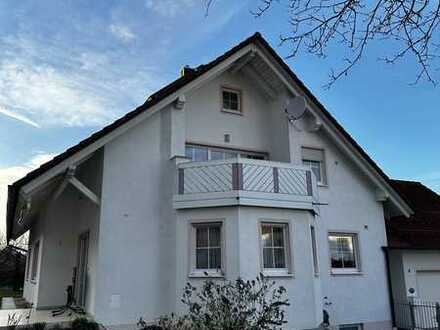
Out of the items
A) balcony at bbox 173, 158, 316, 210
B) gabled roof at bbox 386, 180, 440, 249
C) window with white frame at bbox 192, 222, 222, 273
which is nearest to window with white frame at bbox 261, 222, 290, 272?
balcony at bbox 173, 158, 316, 210

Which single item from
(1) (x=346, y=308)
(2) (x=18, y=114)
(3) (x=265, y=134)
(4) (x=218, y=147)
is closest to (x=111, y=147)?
(2) (x=18, y=114)

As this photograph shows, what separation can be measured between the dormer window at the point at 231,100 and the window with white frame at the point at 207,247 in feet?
14.0

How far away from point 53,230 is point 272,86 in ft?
28.2

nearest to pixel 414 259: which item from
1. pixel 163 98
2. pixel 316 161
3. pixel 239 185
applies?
pixel 316 161

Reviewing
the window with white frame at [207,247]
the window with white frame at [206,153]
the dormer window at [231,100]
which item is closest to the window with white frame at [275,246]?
the window with white frame at [207,247]

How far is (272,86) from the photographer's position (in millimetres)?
13961

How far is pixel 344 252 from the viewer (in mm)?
13602

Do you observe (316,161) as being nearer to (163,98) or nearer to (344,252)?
(344,252)

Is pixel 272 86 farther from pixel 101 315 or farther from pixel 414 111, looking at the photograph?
pixel 101 315

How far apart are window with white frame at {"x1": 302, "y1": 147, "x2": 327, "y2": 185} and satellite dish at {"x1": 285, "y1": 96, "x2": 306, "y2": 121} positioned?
1476 mm

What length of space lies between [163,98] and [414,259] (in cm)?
1002

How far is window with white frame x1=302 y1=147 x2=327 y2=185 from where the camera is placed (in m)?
13.8

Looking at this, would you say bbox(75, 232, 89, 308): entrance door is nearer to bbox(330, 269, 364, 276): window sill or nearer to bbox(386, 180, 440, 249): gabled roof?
bbox(330, 269, 364, 276): window sill

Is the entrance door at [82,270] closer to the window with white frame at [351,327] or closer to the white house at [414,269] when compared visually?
the window with white frame at [351,327]
